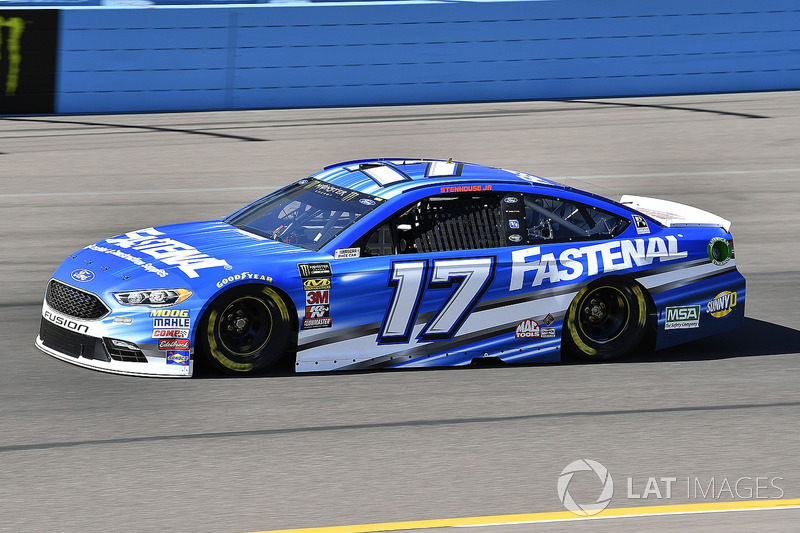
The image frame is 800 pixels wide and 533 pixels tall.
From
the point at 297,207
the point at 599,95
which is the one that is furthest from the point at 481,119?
the point at 297,207

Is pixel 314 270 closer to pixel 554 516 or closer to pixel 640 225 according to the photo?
pixel 640 225

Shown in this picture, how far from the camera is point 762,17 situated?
2119cm

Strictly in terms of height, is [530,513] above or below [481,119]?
below

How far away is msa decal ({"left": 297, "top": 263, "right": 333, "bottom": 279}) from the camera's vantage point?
7207 mm

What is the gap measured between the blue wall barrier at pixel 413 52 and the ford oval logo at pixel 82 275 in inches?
476

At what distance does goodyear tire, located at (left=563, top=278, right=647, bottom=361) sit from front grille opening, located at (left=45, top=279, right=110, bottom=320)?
316cm

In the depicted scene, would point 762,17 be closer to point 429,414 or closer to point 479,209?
point 479,209

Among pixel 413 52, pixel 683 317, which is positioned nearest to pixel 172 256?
pixel 683 317

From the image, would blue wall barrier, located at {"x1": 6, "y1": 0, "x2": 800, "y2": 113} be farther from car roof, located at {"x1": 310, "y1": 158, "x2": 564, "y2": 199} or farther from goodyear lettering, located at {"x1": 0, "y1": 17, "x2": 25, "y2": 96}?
car roof, located at {"x1": 310, "y1": 158, "x2": 564, "y2": 199}

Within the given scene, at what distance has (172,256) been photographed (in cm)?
738

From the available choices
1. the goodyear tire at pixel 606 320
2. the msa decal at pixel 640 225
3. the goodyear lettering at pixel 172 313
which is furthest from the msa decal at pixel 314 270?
the msa decal at pixel 640 225

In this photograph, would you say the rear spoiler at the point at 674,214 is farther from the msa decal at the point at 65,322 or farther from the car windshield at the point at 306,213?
the msa decal at the point at 65,322

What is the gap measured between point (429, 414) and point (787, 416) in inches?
85.8

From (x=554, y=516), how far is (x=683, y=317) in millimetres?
3352
